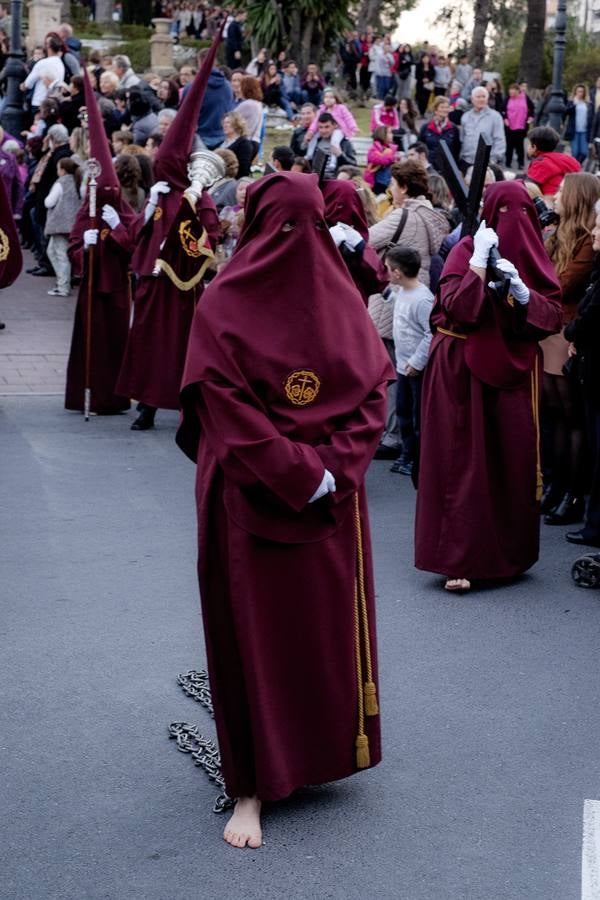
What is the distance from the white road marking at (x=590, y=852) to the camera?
168 inches

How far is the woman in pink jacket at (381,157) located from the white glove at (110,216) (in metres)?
6.18

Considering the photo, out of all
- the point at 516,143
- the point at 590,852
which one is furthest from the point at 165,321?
the point at 516,143

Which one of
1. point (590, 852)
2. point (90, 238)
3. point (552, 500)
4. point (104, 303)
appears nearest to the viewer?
point (590, 852)

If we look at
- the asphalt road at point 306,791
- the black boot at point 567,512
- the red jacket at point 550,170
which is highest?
the red jacket at point 550,170

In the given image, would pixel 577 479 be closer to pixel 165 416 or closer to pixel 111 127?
pixel 165 416

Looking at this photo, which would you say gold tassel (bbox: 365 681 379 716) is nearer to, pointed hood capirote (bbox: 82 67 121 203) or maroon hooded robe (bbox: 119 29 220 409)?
maroon hooded robe (bbox: 119 29 220 409)

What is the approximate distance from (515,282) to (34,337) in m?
8.52

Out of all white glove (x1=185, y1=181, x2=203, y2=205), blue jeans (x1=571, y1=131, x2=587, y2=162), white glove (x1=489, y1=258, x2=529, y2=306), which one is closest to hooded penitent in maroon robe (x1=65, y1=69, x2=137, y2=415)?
white glove (x1=185, y1=181, x2=203, y2=205)

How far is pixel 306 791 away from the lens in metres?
4.86

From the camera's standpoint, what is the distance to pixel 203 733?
5.34 metres

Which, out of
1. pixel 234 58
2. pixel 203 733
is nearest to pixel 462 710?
pixel 203 733

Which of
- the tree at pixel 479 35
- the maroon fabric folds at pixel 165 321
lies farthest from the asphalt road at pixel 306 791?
the tree at pixel 479 35

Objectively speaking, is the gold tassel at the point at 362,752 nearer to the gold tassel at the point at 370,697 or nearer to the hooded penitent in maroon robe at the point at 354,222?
the gold tassel at the point at 370,697

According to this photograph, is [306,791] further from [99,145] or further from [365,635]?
[99,145]
